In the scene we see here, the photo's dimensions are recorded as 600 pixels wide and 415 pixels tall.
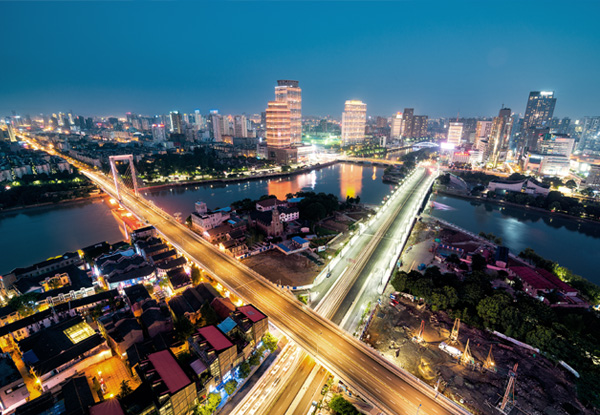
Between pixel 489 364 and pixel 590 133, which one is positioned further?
pixel 590 133

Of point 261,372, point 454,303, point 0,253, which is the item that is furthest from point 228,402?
point 0,253

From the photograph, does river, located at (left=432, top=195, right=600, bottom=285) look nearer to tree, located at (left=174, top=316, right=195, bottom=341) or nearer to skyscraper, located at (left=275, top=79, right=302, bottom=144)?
tree, located at (left=174, top=316, right=195, bottom=341)

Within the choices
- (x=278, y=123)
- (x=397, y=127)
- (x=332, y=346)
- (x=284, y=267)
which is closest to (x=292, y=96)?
(x=278, y=123)

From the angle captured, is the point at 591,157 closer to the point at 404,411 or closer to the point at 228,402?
the point at 404,411

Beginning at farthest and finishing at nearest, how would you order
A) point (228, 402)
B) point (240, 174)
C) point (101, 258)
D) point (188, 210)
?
point (240, 174) → point (188, 210) → point (101, 258) → point (228, 402)

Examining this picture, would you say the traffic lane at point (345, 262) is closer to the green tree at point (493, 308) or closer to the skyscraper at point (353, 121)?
the green tree at point (493, 308)

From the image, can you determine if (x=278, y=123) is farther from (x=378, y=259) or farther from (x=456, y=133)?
(x=456, y=133)

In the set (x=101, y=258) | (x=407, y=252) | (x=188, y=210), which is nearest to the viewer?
(x=101, y=258)
